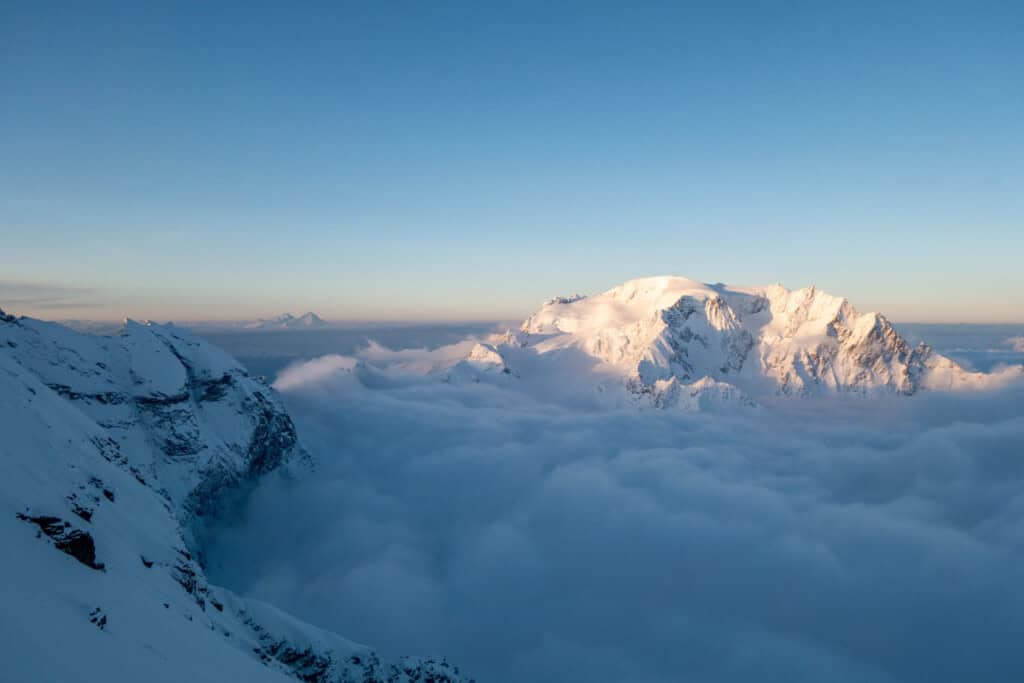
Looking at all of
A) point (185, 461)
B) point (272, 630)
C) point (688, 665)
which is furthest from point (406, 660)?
point (185, 461)

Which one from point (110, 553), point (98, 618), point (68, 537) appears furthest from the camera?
point (110, 553)

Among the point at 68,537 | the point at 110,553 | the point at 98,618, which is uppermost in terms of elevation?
the point at 68,537

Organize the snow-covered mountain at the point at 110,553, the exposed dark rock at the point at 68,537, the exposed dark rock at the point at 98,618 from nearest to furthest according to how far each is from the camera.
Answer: the snow-covered mountain at the point at 110,553 < the exposed dark rock at the point at 98,618 < the exposed dark rock at the point at 68,537

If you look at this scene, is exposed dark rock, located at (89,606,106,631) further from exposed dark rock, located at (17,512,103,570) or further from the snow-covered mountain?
exposed dark rock, located at (17,512,103,570)

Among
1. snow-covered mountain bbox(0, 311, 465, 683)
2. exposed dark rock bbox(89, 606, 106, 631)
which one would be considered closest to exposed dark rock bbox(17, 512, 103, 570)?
snow-covered mountain bbox(0, 311, 465, 683)

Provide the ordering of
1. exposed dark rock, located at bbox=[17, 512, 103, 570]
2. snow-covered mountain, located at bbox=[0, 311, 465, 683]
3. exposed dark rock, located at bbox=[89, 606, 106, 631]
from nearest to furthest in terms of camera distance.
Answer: snow-covered mountain, located at bbox=[0, 311, 465, 683] → exposed dark rock, located at bbox=[89, 606, 106, 631] → exposed dark rock, located at bbox=[17, 512, 103, 570]

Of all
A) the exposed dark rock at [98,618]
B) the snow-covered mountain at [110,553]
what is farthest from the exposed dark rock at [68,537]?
the exposed dark rock at [98,618]

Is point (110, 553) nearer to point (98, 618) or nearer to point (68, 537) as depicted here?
point (68, 537)

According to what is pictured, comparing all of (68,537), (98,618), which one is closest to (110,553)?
(68,537)

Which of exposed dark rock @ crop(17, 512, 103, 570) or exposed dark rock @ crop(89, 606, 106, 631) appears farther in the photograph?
exposed dark rock @ crop(17, 512, 103, 570)

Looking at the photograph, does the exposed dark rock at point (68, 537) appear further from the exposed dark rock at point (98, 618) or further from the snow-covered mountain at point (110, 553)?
the exposed dark rock at point (98, 618)
